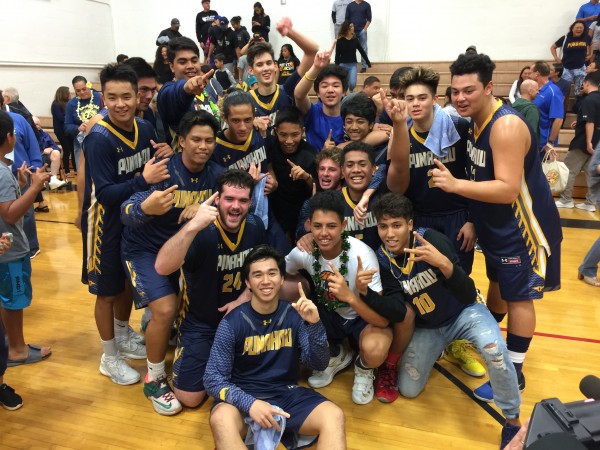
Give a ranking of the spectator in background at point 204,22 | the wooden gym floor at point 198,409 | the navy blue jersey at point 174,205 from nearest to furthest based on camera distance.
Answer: the wooden gym floor at point 198,409 < the navy blue jersey at point 174,205 < the spectator in background at point 204,22

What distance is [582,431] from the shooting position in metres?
0.80

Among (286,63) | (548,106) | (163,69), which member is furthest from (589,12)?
(163,69)

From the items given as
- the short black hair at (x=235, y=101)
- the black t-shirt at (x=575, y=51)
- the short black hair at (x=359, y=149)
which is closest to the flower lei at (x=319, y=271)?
the short black hair at (x=359, y=149)

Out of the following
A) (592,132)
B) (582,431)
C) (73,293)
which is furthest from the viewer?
(592,132)

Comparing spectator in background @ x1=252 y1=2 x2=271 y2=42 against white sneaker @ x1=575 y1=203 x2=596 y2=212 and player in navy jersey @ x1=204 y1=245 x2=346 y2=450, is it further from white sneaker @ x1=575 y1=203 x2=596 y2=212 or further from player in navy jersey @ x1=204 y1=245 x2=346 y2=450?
player in navy jersey @ x1=204 y1=245 x2=346 y2=450

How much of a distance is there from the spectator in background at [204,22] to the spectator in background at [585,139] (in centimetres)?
962

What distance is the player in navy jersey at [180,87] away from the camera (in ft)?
Result: 10.7

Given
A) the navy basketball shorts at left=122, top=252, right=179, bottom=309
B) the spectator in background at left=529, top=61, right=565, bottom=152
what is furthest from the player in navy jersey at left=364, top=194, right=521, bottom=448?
the spectator in background at left=529, top=61, right=565, bottom=152

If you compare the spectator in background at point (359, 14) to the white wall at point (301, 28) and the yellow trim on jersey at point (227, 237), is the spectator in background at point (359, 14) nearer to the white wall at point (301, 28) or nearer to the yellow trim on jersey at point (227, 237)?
the white wall at point (301, 28)

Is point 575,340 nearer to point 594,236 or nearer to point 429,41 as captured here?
point 594,236

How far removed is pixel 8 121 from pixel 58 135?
7.28 metres

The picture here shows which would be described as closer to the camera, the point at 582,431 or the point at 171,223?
the point at 582,431

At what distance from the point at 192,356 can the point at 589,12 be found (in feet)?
37.6

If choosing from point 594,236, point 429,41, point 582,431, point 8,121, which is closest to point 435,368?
point 582,431
